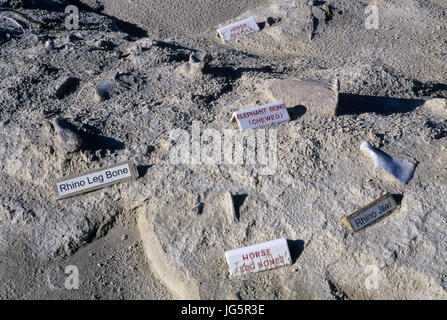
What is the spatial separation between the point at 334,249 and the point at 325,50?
316 cm

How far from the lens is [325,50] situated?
5.93 m

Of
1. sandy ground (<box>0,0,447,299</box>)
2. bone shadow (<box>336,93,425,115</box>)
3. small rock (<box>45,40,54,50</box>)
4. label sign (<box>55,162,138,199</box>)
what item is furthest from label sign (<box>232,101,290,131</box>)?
small rock (<box>45,40,54,50</box>)

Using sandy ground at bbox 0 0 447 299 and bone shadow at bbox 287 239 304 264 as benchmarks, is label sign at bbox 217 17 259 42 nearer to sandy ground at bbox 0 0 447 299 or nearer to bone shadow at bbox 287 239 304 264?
sandy ground at bbox 0 0 447 299

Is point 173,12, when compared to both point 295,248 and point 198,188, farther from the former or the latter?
point 295,248

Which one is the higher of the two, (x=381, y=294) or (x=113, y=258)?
(x=113, y=258)

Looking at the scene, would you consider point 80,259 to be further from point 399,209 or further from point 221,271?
point 399,209

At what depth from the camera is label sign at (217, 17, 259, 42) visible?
618cm

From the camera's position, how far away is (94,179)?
3857 millimetres

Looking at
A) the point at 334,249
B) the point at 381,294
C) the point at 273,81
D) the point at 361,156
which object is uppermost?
the point at 273,81

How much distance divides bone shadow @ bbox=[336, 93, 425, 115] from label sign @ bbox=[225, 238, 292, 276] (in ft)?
4.81

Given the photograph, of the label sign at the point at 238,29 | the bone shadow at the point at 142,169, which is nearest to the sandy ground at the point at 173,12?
the label sign at the point at 238,29

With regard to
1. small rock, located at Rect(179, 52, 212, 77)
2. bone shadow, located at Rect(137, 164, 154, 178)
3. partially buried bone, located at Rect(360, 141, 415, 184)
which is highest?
small rock, located at Rect(179, 52, 212, 77)

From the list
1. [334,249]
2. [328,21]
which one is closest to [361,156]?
[334,249]

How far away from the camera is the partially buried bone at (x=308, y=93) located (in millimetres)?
4141
